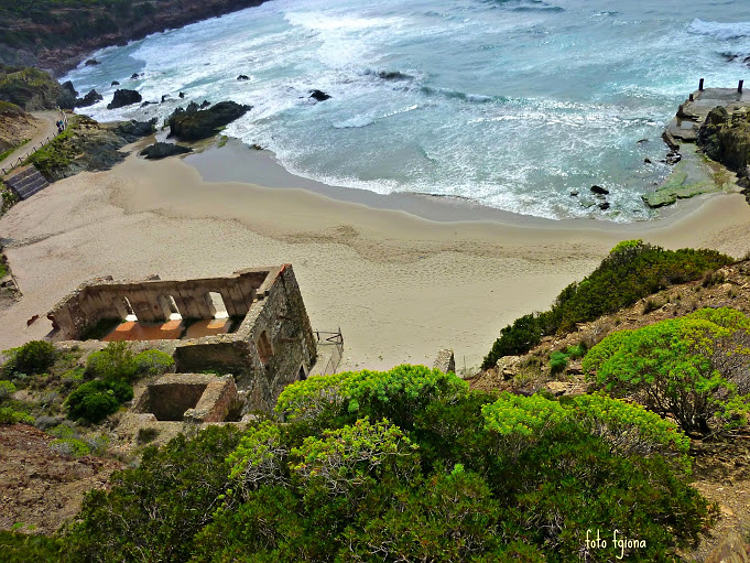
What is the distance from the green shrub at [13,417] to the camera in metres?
12.9

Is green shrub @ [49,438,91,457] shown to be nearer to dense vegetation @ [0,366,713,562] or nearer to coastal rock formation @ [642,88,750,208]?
dense vegetation @ [0,366,713,562]

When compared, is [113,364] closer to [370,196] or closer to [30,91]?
[370,196]

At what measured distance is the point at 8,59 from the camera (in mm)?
80312

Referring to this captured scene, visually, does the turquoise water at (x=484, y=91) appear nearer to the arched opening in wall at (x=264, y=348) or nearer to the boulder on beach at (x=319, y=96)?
the boulder on beach at (x=319, y=96)

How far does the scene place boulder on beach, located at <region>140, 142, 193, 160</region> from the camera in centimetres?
4433

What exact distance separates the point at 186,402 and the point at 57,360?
16.2 feet

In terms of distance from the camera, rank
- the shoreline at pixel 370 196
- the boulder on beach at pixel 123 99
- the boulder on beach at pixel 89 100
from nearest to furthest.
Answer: the shoreline at pixel 370 196, the boulder on beach at pixel 123 99, the boulder on beach at pixel 89 100

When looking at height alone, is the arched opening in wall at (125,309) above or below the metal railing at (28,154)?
below

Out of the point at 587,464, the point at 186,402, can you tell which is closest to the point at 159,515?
the point at 587,464

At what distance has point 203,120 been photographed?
156 feet

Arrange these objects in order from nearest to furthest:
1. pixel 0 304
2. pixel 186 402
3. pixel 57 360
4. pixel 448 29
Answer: pixel 186 402
pixel 57 360
pixel 0 304
pixel 448 29

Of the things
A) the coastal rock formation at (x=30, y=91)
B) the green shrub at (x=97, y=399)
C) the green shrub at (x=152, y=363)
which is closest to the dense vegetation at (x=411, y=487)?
the green shrub at (x=97, y=399)

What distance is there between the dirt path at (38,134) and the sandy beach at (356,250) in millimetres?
9750

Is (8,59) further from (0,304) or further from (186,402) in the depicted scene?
(186,402)
